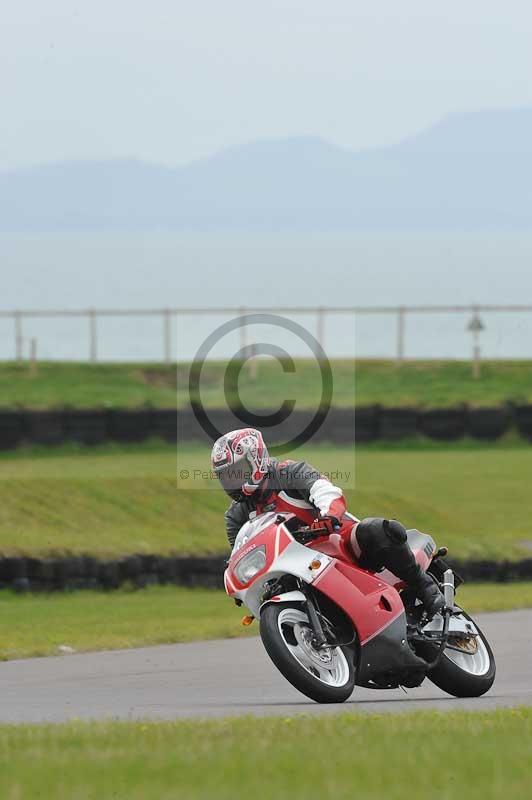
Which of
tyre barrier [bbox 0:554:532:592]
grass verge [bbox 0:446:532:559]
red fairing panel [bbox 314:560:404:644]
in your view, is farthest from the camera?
grass verge [bbox 0:446:532:559]

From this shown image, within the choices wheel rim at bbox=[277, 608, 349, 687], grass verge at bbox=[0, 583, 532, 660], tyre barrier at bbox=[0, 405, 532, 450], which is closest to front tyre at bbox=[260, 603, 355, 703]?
wheel rim at bbox=[277, 608, 349, 687]

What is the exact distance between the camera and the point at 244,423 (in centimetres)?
3231

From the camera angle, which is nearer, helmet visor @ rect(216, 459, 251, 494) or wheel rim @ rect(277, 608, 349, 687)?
wheel rim @ rect(277, 608, 349, 687)

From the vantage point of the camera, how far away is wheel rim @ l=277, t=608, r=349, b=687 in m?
8.79

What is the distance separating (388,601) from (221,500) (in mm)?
13147

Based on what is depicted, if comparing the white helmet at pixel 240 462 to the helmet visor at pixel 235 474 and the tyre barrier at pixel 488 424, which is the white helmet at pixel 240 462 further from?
the tyre barrier at pixel 488 424

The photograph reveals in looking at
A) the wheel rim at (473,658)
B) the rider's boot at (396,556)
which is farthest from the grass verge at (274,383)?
the rider's boot at (396,556)

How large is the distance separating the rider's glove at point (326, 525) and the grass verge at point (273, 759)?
1.62 m

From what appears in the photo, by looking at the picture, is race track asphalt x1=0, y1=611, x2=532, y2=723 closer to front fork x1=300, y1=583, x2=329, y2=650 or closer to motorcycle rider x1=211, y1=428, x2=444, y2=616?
front fork x1=300, y1=583, x2=329, y2=650

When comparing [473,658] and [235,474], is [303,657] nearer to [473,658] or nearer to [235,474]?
[235,474]

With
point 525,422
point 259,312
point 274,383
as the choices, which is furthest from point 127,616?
point 259,312

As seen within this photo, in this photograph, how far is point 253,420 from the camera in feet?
107

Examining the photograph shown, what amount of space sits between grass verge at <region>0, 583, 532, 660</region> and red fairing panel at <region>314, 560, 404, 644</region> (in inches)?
138

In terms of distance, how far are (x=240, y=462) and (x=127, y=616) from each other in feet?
19.9
